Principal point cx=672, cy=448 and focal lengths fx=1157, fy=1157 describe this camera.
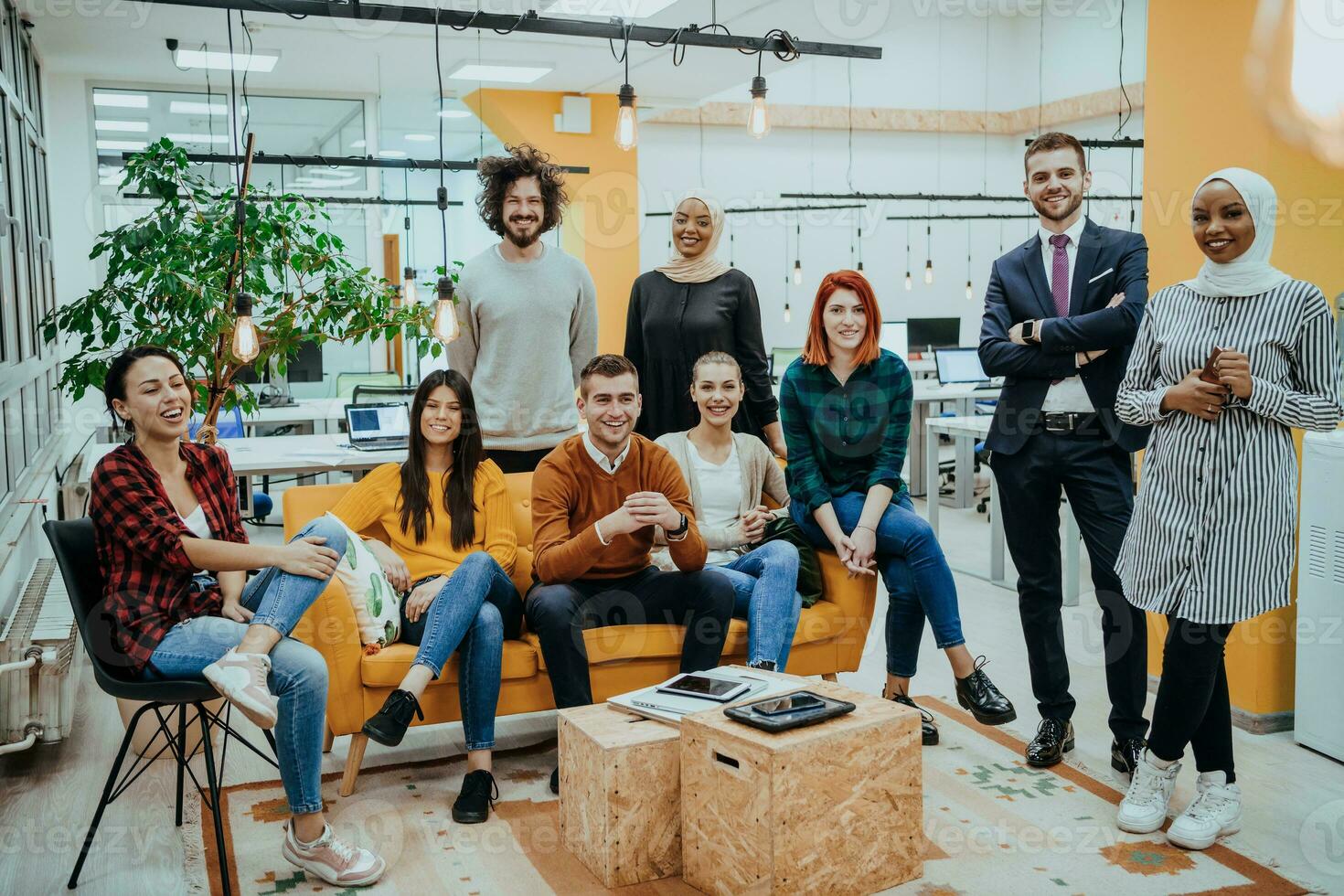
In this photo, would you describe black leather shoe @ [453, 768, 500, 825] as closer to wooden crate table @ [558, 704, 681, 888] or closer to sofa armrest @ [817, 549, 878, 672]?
wooden crate table @ [558, 704, 681, 888]

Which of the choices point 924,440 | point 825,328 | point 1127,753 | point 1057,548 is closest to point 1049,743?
point 1127,753

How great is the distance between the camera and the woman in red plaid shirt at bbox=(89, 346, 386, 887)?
266 centimetres

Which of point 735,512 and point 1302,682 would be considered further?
point 735,512

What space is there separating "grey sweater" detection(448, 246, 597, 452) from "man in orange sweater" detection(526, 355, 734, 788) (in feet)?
1.13

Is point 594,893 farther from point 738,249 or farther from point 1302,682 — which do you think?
point 738,249

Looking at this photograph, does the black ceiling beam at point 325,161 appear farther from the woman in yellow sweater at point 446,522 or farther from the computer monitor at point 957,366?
the computer monitor at point 957,366

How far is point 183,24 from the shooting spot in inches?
279

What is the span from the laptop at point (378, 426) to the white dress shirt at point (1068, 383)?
3.26 metres

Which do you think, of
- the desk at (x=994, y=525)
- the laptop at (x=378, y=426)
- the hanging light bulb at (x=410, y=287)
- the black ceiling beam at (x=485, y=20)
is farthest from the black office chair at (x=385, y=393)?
the desk at (x=994, y=525)

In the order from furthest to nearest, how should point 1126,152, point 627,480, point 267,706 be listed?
1. point 1126,152
2. point 627,480
3. point 267,706

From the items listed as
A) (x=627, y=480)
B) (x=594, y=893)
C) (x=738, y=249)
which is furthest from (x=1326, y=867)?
(x=738, y=249)

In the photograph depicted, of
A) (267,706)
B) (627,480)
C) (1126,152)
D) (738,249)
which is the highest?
(1126,152)

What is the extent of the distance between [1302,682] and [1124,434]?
1064 millimetres

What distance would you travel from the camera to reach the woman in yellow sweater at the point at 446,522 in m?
3.23
